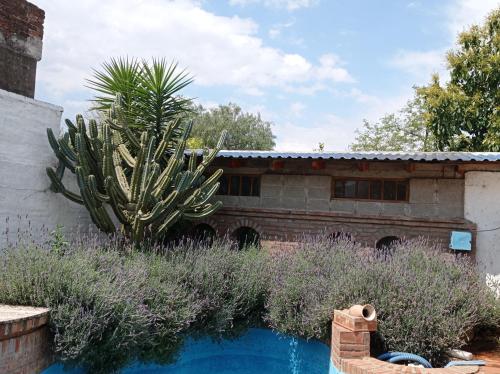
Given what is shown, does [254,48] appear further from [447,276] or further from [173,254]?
[447,276]

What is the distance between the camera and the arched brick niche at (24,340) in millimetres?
5250

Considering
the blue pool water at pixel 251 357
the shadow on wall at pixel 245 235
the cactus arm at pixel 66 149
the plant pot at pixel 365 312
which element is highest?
the cactus arm at pixel 66 149

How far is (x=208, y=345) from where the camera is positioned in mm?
8578

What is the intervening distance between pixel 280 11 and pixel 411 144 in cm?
2506

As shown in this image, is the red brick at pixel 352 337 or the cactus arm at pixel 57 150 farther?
the cactus arm at pixel 57 150

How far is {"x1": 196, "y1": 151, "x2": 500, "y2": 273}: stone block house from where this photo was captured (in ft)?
35.6

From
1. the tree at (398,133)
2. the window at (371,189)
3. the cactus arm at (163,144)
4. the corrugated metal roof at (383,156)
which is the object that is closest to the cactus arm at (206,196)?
the cactus arm at (163,144)

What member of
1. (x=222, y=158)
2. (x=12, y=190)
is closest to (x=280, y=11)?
(x=222, y=158)

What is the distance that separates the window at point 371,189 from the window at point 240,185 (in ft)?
6.97

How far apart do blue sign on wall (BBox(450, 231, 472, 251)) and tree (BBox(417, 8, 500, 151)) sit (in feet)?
33.4

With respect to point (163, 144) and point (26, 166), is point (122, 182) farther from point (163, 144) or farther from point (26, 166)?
point (26, 166)

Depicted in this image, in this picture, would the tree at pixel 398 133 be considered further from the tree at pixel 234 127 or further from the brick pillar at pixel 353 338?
the brick pillar at pixel 353 338

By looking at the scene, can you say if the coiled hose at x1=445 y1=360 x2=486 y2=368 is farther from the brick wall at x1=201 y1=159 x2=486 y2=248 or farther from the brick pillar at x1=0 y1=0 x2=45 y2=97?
the brick pillar at x1=0 y1=0 x2=45 y2=97

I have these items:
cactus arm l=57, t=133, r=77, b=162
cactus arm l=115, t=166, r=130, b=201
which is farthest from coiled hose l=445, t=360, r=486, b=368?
cactus arm l=57, t=133, r=77, b=162
